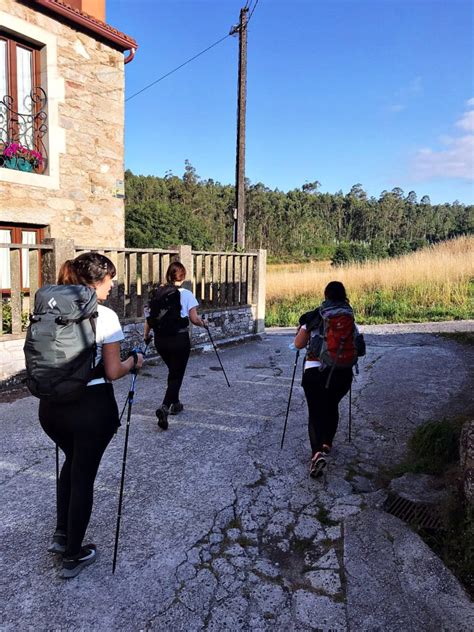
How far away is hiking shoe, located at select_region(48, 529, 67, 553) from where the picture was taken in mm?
2559

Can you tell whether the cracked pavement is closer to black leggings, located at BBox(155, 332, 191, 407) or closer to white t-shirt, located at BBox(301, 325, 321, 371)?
black leggings, located at BBox(155, 332, 191, 407)

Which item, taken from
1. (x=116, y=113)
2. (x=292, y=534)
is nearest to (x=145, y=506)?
(x=292, y=534)

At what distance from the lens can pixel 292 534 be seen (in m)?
2.86

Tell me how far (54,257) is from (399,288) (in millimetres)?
13824

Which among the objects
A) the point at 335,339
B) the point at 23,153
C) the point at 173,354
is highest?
the point at 23,153

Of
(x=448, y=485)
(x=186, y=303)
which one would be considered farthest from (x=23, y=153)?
(x=448, y=485)

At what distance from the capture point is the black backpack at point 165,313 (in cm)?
470

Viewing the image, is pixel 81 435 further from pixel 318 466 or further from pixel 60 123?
pixel 60 123

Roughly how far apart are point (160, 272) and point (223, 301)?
193cm

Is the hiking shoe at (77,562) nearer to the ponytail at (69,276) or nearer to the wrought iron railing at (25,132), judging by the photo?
the ponytail at (69,276)

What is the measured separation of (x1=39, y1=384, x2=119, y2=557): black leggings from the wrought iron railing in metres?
7.28

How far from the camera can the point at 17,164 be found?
26.9 feet

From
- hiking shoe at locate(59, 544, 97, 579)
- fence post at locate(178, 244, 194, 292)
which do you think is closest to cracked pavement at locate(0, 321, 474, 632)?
hiking shoe at locate(59, 544, 97, 579)

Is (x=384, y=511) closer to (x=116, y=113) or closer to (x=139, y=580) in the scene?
(x=139, y=580)
